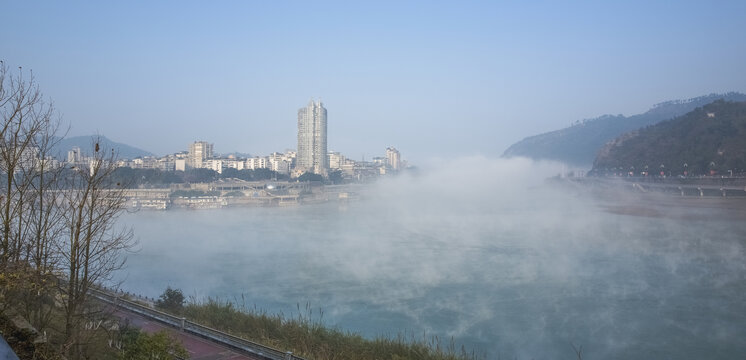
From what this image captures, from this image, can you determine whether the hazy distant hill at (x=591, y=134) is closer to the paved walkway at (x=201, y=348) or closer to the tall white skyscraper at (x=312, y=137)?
the tall white skyscraper at (x=312, y=137)

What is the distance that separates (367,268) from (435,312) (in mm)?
3301

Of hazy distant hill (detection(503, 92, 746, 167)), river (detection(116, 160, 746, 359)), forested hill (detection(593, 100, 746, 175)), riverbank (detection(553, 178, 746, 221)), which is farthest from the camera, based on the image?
hazy distant hill (detection(503, 92, 746, 167))

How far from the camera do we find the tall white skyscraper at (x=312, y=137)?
145 ft

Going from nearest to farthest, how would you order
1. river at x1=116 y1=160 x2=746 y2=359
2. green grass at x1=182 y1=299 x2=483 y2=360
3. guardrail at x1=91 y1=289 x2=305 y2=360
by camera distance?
guardrail at x1=91 y1=289 x2=305 y2=360 → green grass at x1=182 y1=299 x2=483 y2=360 → river at x1=116 y1=160 x2=746 y2=359

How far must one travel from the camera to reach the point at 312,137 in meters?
45.0

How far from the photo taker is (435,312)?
7547 mm

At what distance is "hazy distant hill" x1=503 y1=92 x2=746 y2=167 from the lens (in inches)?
2312

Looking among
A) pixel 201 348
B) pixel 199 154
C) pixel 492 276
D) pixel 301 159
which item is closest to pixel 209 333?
pixel 201 348

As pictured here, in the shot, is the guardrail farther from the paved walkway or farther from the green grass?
the green grass

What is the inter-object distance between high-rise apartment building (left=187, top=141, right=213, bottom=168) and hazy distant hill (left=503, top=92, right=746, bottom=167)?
36273 millimetres

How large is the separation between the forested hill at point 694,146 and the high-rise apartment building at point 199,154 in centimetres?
2511

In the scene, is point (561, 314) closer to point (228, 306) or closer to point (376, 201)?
point (228, 306)

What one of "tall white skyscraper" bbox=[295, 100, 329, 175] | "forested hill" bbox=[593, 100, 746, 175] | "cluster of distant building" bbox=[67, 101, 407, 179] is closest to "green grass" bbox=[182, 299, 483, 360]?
"forested hill" bbox=[593, 100, 746, 175]

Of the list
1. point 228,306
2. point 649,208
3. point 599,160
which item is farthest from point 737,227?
point 599,160
